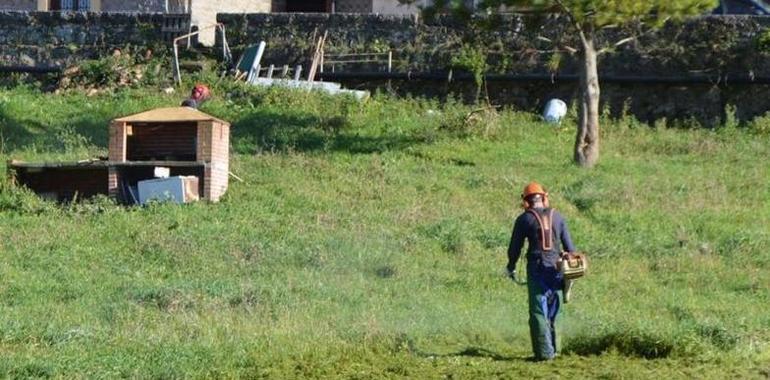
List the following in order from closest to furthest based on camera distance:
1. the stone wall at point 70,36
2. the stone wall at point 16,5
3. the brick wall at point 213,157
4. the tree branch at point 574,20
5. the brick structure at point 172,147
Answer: the brick wall at point 213,157 < the brick structure at point 172,147 < the tree branch at point 574,20 < the stone wall at point 70,36 < the stone wall at point 16,5

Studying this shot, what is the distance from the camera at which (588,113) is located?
19281mm

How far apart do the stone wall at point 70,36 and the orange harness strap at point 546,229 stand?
16.1m

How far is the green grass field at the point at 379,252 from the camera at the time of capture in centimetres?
1038

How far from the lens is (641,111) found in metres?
23.1

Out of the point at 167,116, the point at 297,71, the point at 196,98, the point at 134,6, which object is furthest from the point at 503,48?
the point at 134,6

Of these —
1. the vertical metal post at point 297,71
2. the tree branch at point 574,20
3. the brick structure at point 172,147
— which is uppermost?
the tree branch at point 574,20

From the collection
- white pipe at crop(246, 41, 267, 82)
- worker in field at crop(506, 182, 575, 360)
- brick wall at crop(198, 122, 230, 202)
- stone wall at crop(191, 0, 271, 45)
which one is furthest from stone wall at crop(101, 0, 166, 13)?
worker in field at crop(506, 182, 575, 360)

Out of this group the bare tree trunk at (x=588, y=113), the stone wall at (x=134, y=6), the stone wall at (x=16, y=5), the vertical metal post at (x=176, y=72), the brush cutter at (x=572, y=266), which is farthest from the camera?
the stone wall at (x=16, y=5)

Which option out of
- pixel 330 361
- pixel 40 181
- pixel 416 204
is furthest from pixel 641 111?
pixel 330 361

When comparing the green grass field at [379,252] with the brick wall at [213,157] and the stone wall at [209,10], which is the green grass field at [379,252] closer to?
the brick wall at [213,157]

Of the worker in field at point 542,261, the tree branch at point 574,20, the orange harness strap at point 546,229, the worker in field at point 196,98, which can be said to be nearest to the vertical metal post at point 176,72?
the worker in field at point 196,98

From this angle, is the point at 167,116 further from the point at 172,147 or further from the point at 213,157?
the point at 213,157

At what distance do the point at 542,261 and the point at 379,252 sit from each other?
4.39 meters

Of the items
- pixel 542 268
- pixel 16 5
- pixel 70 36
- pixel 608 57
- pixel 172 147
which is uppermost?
pixel 16 5
